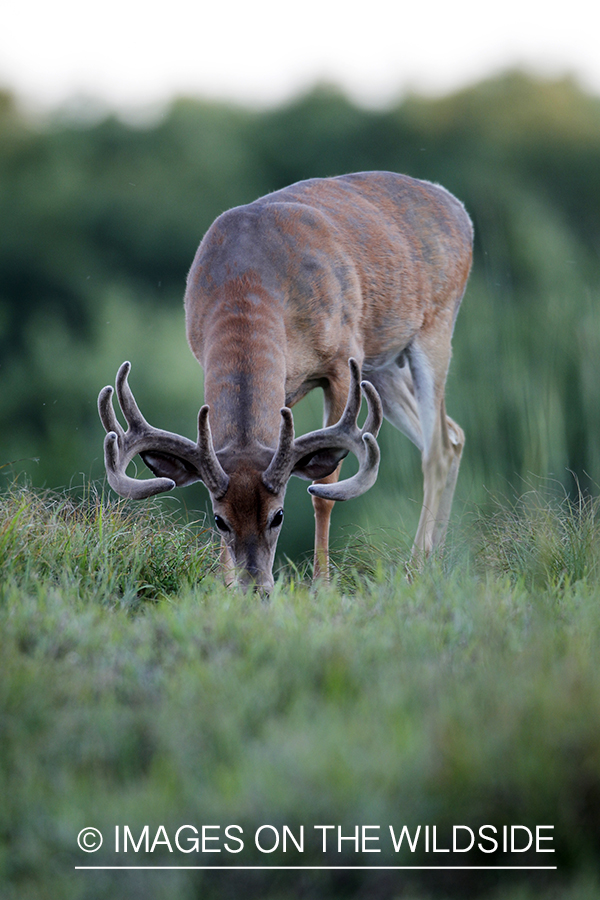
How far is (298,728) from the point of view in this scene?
254 cm

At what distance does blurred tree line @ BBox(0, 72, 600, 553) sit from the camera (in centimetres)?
1139

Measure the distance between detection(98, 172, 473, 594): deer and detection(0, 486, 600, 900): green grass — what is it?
94 centimetres

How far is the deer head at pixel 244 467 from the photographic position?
4.91 m

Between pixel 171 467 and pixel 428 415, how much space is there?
2749 mm

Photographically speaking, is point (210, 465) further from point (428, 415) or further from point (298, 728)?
point (428, 415)

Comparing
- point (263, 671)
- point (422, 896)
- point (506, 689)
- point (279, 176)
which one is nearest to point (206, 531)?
point (263, 671)

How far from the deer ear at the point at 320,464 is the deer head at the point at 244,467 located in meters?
0.09

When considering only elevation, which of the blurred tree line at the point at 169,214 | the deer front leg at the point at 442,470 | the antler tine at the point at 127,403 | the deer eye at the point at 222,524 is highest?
the blurred tree line at the point at 169,214

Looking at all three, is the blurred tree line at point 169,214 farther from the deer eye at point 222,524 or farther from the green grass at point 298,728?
the green grass at point 298,728

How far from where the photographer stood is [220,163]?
1897cm

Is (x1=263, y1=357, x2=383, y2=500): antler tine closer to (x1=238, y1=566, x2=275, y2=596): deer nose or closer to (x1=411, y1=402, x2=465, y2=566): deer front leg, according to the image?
(x1=238, y1=566, x2=275, y2=596): deer nose

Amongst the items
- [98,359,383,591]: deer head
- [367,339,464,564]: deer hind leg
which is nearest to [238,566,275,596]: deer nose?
[98,359,383,591]: deer head

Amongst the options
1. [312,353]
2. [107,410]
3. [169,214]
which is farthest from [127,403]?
[169,214]

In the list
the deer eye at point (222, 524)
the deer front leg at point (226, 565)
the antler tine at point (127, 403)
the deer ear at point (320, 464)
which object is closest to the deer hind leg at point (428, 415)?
the deer ear at point (320, 464)
